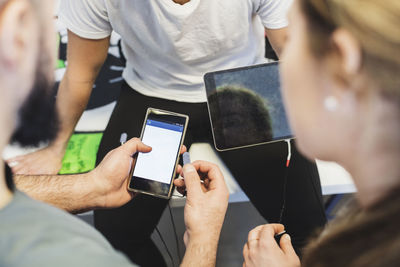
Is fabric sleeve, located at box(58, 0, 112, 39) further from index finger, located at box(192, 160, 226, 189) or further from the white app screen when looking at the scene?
index finger, located at box(192, 160, 226, 189)

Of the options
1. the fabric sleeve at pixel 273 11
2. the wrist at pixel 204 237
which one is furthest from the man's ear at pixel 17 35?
the fabric sleeve at pixel 273 11

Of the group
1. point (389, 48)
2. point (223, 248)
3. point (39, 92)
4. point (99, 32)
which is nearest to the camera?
point (389, 48)

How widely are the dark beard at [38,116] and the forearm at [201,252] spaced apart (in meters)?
0.38

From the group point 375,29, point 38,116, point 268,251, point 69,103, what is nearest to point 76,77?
point 69,103

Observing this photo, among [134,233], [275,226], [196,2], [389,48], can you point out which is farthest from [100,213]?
[389,48]

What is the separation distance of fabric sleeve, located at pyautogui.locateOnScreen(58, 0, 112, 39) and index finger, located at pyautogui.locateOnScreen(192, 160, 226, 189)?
0.44m

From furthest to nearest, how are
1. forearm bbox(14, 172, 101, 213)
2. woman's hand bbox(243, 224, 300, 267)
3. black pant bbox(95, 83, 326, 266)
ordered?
black pant bbox(95, 83, 326, 266) < forearm bbox(14, 172, 101, 213) < woman's hand bbox(243, 224, 300, 267)

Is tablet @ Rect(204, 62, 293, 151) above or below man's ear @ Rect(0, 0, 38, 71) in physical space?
below

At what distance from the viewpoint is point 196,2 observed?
840mm

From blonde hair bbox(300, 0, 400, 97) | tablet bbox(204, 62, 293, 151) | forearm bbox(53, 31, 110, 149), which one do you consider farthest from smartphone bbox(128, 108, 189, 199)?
blonde hair bbox(300, 0, 400, 97)

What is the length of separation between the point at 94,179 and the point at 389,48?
0.72 meters

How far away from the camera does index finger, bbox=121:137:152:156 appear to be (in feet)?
2.84

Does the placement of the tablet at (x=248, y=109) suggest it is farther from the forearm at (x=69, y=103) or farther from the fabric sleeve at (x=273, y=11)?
the forearm at (x=69, y=103)

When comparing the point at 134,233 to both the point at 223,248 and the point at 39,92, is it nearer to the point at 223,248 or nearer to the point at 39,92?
the point at 223,248
